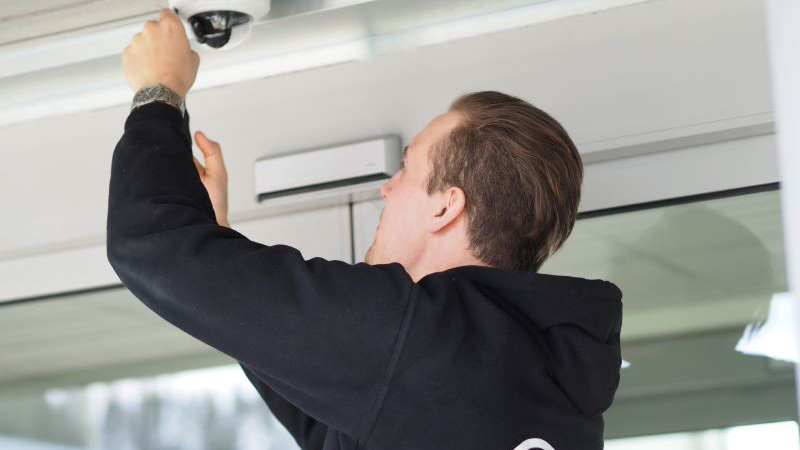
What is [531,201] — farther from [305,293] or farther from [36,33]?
[36,33]

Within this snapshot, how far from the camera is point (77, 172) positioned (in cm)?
250

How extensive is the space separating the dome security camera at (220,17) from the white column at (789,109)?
2.74ft

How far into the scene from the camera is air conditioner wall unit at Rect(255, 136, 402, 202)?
7.30ft

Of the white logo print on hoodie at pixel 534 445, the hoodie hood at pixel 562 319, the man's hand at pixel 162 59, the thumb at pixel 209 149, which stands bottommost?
the white logo print on hoodie at pixel 534 445

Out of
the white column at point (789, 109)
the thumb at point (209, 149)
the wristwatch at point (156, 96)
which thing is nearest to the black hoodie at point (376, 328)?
the wristwatch at point (156, 96)

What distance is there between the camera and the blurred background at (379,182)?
2023 mm

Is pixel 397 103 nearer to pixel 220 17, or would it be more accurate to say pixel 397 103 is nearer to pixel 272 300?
pixel 220 17

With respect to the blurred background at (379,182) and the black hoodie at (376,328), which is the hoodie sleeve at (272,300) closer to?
the black hoodie at (376,328)

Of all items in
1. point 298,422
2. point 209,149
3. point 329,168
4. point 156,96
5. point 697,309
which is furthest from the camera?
point 329,168

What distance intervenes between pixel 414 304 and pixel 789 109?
51cm

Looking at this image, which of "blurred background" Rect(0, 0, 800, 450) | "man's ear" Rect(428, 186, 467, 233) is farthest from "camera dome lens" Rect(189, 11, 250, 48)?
"man's ear" Rect(428, 186, 467, 233)

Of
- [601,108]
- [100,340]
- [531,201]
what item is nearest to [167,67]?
[531,201]

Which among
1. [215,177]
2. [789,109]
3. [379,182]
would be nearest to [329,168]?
[379,182]

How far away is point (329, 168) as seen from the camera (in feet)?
7.41
